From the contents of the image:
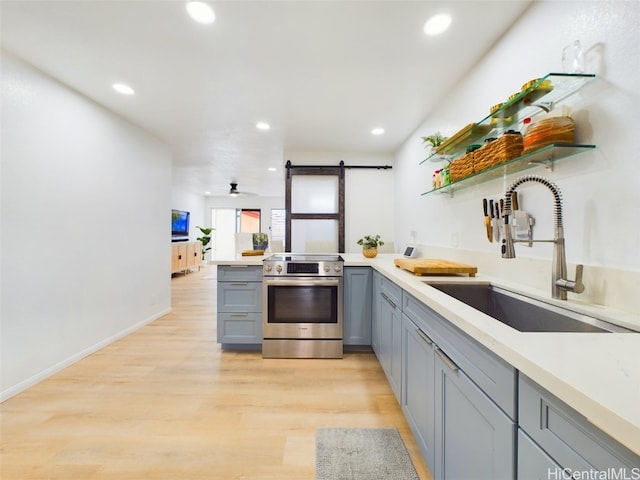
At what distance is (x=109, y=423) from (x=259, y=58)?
2505mm

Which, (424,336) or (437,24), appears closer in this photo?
(424,336)

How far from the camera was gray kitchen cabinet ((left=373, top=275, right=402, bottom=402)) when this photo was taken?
5.78ft

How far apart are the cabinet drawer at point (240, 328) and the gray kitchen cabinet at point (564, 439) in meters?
2.36

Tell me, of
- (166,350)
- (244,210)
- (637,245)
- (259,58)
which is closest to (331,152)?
(259,58)

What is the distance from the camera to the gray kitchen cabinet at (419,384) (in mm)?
1218

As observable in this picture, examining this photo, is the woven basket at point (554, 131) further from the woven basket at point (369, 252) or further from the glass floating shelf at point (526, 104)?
the woven basket at point (369, 252)

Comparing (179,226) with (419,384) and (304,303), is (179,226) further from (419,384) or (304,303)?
(419,384)

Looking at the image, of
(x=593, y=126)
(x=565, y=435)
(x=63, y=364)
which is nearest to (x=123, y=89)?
(x=63, y=364)

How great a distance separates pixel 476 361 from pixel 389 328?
3.82 ft

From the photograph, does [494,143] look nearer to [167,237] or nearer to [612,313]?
[612,313]

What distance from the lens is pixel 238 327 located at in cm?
274

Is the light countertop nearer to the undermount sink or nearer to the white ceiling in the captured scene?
the undermount sink

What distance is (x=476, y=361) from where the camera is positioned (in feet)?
2.82

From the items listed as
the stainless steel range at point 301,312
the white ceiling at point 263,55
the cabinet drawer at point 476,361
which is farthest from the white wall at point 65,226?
the cabinet drawer at point 476,361
